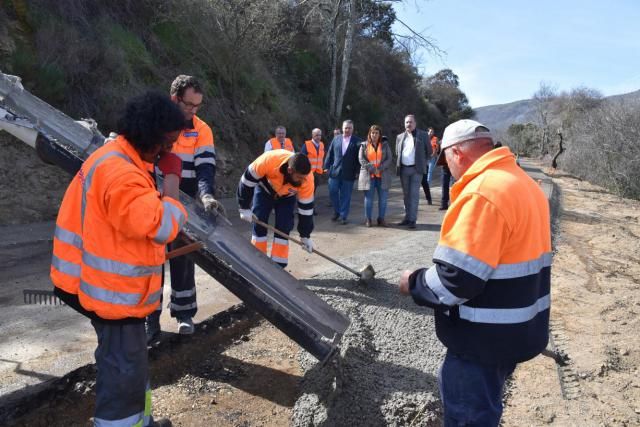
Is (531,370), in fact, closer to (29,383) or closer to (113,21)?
(29,383)

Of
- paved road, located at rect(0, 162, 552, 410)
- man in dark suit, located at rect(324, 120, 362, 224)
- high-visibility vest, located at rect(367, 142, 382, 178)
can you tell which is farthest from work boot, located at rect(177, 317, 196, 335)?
man in dark suit, located at rect(324, 120, 362, 224)

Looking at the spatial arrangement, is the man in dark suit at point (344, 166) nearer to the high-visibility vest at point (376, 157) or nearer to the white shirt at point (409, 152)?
the high-visibility vest at point (376, 157)

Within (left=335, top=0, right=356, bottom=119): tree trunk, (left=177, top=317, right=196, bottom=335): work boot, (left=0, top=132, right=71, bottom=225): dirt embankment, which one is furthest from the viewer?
(left=335, top=0, right=356, bottom=119): tree trunk

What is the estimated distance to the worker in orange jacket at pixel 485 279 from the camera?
A: 188cm

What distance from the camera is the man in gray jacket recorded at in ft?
28.4

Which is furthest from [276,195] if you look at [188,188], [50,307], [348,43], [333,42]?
[333,42]

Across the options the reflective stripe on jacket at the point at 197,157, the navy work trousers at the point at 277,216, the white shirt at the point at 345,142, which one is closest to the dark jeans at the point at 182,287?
the reflective stripe on jacket at the point at 197,157

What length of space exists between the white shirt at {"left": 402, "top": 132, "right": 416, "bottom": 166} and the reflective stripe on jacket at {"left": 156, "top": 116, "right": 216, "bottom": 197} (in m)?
5.29

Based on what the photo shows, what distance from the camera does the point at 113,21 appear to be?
40.6 feet

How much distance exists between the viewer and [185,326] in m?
4.00

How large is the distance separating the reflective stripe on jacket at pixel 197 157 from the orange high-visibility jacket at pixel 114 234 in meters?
1.65

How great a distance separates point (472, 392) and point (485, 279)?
0.52 m

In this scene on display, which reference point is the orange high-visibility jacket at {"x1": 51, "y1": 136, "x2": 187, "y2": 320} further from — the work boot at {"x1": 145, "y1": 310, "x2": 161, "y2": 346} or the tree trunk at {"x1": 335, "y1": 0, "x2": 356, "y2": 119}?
the tree trunk at {"x1": 335, "y1": 0, "x2": 356, "y2": 119}

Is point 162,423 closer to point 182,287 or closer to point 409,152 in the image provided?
point 182,287
